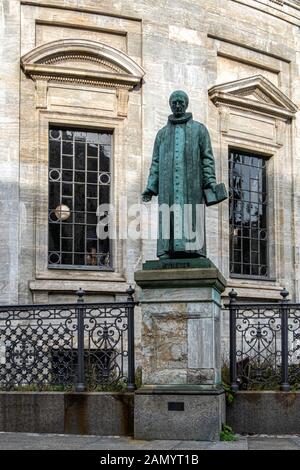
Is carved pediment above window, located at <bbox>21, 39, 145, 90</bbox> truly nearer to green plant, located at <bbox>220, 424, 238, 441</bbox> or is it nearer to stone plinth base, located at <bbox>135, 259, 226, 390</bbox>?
stone plinth base, located at <bbox>135, 259, 226, 390</bbox>

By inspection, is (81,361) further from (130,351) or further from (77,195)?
(77,195)

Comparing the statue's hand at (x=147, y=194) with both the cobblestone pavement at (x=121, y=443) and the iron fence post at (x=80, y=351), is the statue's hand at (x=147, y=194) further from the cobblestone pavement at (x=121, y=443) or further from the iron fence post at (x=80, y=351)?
the cobblestone pavement at (x=121, y=443)

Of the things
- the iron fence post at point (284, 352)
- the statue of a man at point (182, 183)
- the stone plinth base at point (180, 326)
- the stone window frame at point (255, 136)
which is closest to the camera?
the stone plinth base at point (180, 326)

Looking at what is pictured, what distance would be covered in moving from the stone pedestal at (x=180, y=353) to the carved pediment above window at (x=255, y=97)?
27.8ft

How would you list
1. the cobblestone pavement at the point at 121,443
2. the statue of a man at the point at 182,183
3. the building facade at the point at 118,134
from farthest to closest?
the building facade at the point at 118,134
the statue of a man at the point at 182,183
the cobblestone pavement at the point at 121,443

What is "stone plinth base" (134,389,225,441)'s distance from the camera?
1064cm

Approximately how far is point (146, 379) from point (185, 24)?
1008cm

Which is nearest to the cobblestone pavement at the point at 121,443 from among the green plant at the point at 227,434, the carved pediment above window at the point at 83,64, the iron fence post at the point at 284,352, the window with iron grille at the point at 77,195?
the green plant at the point at 227,434

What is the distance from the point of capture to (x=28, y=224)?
1680 cm

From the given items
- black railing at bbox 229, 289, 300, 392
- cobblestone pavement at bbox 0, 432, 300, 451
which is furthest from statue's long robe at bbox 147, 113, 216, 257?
cobblestone pavement at bbox 0, 432, 300, 451

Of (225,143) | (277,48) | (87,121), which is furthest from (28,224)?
(277,48)

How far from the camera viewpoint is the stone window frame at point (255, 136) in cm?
1875

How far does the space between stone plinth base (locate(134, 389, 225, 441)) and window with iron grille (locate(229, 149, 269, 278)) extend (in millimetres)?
8481

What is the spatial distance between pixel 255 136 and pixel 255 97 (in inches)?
37.5
